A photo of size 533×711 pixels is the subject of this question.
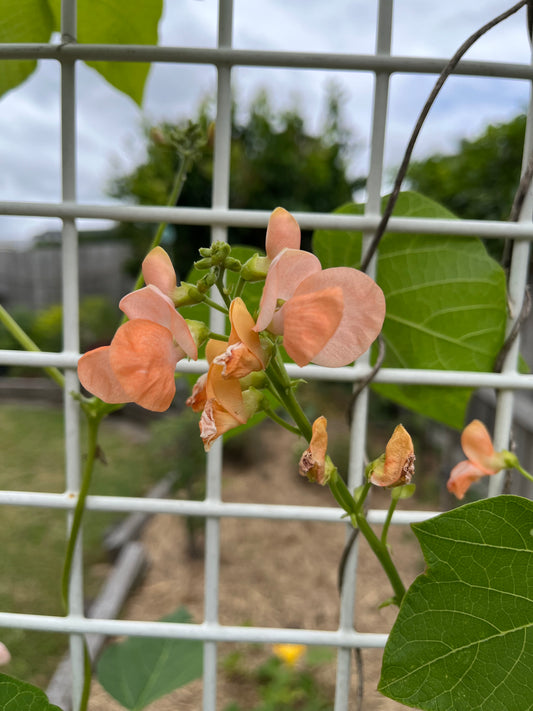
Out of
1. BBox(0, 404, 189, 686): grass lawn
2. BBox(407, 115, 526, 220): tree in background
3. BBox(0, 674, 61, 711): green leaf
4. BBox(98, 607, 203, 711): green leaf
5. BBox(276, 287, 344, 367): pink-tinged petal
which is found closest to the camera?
BBox(276, 287, 344, 367): pink-tinged petal

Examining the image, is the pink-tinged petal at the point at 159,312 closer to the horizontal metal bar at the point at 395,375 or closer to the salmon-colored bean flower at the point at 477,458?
the horizontal metal bar at the point at 395,375

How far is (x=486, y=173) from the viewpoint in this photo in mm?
2480

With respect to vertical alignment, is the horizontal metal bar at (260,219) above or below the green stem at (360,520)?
above

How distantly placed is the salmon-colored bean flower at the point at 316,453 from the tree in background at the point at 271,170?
3.99 metres

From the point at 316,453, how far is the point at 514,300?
233 millimetres

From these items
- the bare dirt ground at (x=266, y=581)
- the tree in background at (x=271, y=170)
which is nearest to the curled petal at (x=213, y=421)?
the bare dirt ground at (x=266, y=581)

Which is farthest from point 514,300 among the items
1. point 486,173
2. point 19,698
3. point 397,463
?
point 486,173

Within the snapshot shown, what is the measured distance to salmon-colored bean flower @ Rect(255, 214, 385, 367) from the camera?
0.24m

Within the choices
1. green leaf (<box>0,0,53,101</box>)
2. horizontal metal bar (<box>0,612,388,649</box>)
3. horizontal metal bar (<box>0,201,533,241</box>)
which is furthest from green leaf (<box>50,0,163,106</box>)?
horizontal metal bar (<box>0,612,388,649</box>)

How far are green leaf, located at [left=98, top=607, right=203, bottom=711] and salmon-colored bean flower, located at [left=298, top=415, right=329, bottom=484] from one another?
35 cm

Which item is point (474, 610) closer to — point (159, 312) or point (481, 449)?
point (481, 449)

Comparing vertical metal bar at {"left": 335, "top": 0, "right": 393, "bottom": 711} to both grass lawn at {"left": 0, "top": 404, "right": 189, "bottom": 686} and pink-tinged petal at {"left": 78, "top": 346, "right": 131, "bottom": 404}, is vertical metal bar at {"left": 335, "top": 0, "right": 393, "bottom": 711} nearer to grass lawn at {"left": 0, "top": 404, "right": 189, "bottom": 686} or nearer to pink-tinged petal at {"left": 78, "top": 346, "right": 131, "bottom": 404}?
pink-tinged petal at {"left": 78, "top": 346, "right": 131, "bottom": 404}

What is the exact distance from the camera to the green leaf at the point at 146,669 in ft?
1.69

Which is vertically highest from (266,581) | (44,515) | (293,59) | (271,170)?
(271,170)
